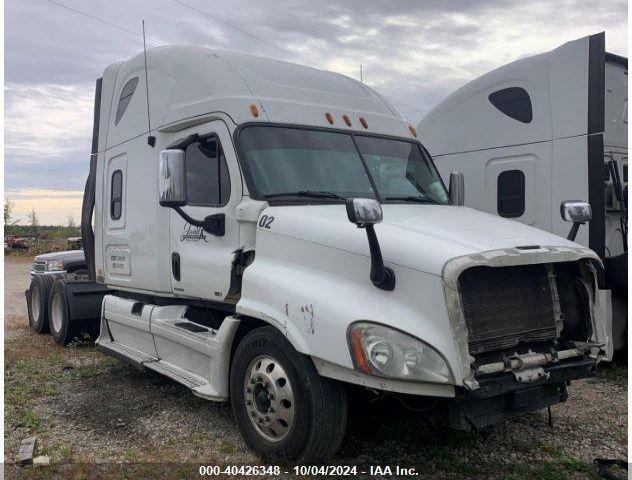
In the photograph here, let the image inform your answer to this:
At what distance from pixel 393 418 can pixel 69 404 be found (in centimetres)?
333

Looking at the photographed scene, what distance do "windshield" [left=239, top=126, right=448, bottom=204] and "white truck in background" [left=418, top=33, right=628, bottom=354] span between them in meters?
2.17

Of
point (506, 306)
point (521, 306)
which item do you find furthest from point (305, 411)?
point (521, 306)

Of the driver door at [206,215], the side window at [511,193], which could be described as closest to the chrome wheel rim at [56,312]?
the driver door at [206,215]

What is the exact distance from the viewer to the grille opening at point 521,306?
397 centimetres

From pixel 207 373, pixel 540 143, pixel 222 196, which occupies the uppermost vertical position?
pixel 540 143

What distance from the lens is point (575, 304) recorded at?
4.48m

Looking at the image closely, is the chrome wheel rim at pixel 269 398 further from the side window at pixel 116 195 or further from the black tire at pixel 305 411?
the side window at pixel 116 195

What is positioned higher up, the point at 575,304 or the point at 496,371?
the point at 575,304

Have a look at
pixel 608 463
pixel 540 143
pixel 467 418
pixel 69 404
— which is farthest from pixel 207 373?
pixel 540 143

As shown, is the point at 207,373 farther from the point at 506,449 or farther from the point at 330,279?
the point at 506,449

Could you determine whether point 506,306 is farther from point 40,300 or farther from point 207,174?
point 40,300

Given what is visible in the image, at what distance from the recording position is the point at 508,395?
13.3 feet

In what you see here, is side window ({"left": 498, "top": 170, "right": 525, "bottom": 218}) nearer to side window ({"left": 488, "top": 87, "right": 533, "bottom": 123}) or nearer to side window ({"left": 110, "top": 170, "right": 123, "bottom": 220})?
side window ({"left": 488, "top": 87, "right": 533, "bottom": 123})

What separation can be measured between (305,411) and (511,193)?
15.9 ft
